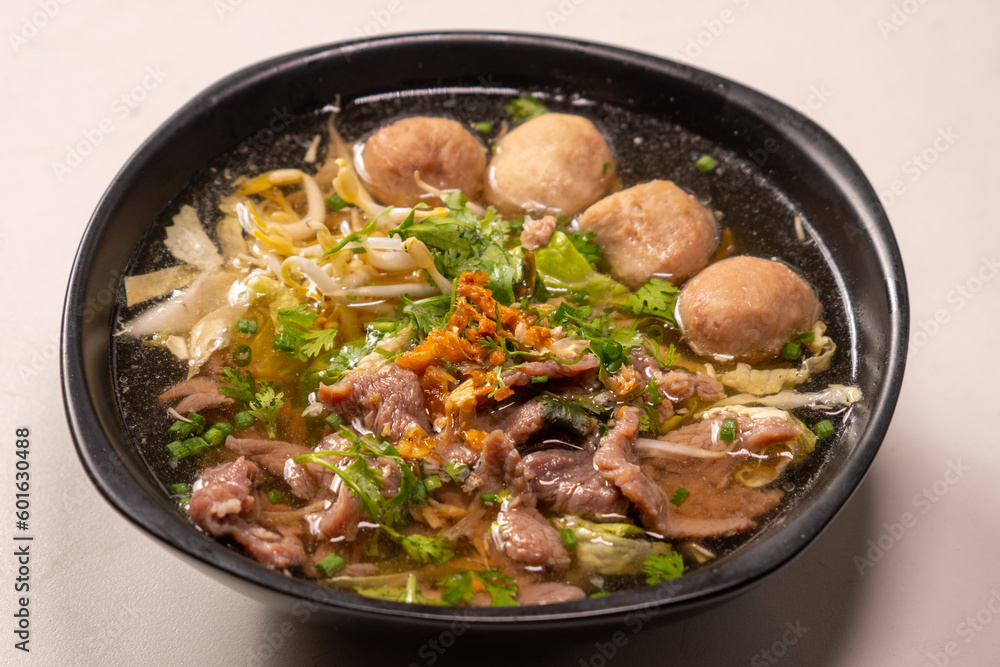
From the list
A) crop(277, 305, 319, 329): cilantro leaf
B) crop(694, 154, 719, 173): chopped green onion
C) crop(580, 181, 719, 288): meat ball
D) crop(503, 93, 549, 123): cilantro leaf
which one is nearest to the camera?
crop(277, 305, 319, 329): cilantro leaf

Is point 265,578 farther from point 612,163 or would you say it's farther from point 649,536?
point 612,163

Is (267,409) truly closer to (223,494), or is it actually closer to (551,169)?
(223,494)

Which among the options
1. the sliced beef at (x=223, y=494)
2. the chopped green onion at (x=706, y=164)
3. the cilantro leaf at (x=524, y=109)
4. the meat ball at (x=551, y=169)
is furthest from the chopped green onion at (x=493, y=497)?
Answer: the cilantro leaf at (x=524, y=109)

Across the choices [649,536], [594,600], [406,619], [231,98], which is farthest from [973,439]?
[231,98]

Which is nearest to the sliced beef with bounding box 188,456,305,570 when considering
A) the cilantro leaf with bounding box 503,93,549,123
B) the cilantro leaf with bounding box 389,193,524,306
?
the cilantro leaf with bounding box 389,193,524,306

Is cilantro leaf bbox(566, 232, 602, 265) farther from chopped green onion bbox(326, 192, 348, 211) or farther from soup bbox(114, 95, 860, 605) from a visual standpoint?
chopped green onion bbox(326, 192, 348, 211)

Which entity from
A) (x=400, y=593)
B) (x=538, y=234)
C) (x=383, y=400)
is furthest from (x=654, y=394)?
(x=400, y=593)
